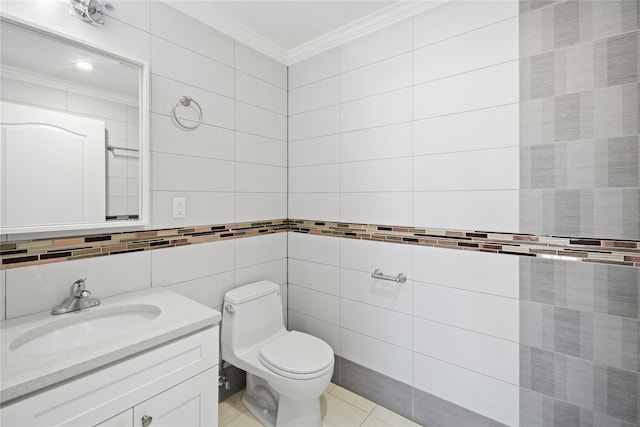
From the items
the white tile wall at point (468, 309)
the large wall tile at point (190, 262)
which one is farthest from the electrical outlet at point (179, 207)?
the white tile wall at point (468, 309)

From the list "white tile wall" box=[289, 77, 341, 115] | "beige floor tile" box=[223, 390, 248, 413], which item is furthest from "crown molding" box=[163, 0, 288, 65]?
"beige floor tile" box=[223, 390, 248, 413]

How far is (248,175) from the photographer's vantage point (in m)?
2.03

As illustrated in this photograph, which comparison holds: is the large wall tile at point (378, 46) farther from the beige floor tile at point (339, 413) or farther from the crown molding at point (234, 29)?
the beige floor tile at point (339, 413)

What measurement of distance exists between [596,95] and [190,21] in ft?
6.65

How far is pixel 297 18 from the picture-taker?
1835 millimetres

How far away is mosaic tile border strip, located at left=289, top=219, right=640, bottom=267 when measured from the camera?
1.23 m

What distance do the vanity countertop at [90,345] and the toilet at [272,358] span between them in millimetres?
483

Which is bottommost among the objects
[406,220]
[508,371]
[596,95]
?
[508,371]

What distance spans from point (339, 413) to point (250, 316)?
796 millimetres

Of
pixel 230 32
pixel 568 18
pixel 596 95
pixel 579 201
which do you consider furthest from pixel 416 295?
pixel 230 32

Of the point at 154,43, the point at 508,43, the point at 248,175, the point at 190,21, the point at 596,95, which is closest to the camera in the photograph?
the point at 596,95

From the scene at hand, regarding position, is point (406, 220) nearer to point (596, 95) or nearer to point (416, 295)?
point (416, 295)

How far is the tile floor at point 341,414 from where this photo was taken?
1722 mm

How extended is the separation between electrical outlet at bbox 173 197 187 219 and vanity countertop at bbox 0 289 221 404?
0.44 metres
